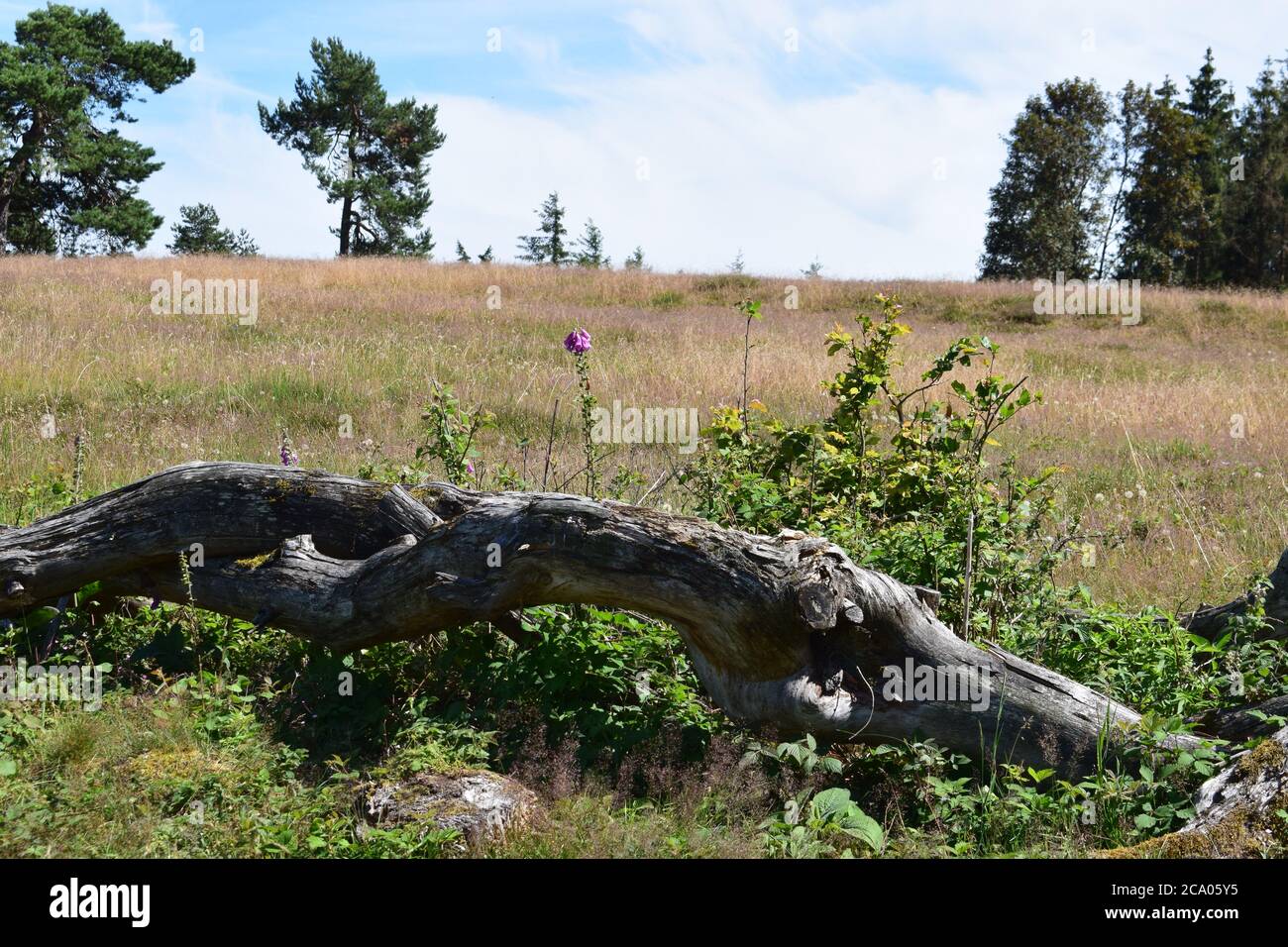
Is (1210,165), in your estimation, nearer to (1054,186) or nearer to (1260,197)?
(1260,197)

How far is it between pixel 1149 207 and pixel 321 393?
4411 cm

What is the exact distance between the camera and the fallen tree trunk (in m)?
4.20

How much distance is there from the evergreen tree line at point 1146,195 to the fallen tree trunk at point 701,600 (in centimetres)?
4021

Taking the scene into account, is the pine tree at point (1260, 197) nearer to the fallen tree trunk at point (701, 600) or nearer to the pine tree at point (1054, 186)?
the pine tree at point (1054, 186)

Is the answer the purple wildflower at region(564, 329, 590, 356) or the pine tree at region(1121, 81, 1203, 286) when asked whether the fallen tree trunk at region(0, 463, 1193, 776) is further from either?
the pine tree at region(1121, 81, 1203, 286)

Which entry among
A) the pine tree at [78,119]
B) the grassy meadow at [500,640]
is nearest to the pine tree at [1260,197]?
the grassy meadow at [500,640]

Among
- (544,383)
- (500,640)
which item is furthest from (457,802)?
(544,383)

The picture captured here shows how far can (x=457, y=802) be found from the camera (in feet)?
12.2

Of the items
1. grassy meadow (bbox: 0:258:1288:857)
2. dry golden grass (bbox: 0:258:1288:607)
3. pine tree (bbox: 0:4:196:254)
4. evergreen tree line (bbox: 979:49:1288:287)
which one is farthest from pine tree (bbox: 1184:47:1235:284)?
pine tree (bbox: 0:4:196:254)

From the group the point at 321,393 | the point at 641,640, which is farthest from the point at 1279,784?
the point at 321,393

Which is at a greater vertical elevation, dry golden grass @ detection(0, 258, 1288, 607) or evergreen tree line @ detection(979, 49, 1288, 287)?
evergreen tree line @ detection(979, 49, 1288, 287)

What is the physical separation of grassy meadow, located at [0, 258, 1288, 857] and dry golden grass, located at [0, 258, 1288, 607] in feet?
0.19
